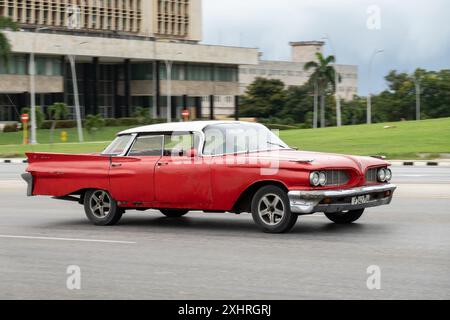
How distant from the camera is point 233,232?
1270cm

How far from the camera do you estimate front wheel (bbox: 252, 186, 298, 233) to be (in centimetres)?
1209

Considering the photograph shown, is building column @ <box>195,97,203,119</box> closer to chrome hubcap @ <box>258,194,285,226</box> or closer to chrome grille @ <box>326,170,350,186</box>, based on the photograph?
chrome hubcap @ <box>258,194,285,226</box>

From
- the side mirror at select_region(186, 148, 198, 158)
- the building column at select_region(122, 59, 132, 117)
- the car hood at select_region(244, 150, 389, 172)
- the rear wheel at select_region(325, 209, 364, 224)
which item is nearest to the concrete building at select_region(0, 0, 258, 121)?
the building column at select_region(122, 59, 132, 117)

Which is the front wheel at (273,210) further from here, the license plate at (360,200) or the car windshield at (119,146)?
the car windshield at (119,146)

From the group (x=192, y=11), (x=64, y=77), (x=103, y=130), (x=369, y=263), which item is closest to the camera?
(x=369, y=263)

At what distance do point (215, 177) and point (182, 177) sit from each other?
0.54 meters

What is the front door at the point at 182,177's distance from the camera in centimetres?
1274

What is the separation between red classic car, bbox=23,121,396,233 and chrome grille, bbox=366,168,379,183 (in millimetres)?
13

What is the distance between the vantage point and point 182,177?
1291 centimetres

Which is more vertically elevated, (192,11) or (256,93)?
(192,11)
